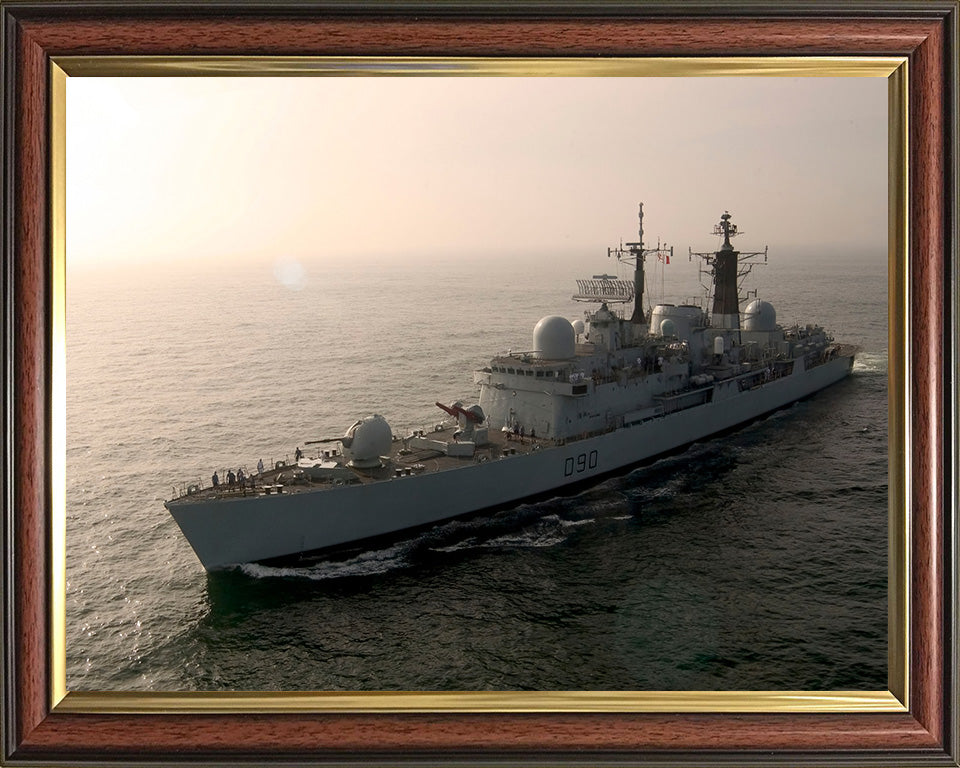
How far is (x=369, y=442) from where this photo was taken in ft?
36.6

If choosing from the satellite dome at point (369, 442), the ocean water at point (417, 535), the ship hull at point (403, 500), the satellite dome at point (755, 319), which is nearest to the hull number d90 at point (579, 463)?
the ship hull at point (403, 500)

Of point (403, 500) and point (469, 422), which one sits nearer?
point (403, 500)

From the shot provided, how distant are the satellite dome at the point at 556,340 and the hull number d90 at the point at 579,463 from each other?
1886 millimetres

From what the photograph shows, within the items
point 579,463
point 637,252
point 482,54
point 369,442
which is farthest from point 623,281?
point 482,54

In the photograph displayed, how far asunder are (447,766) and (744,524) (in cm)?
565

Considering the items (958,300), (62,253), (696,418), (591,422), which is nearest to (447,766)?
(62,253)

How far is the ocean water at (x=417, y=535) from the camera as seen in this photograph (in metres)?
4.59

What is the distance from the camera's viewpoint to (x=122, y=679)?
13.9 feet

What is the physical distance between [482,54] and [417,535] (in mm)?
8616

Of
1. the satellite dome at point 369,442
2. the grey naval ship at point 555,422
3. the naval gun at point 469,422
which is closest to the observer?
the grey naval ship at point 555,422

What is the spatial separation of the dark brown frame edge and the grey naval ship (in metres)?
2.28

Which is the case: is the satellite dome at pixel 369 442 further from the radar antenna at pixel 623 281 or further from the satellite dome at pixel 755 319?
the satellite dome at pixel 755 319

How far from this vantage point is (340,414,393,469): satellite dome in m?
11.0

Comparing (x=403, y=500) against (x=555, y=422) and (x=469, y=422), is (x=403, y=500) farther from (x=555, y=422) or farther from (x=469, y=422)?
(x=555, y=422)
